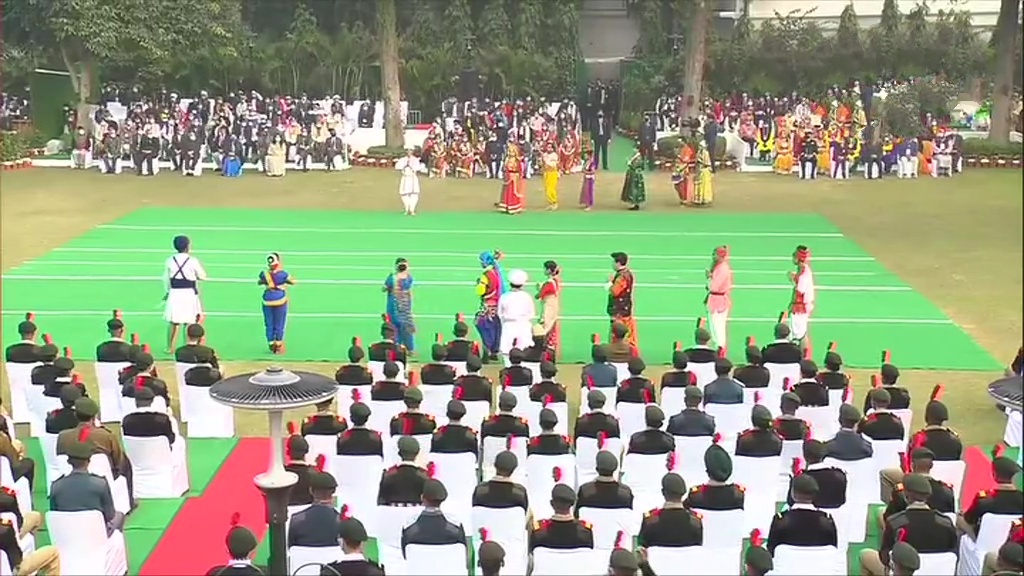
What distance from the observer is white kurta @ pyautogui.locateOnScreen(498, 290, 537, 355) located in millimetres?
12039

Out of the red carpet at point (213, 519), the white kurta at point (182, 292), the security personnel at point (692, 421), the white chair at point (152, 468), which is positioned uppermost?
the white kurta at point (182, 292)

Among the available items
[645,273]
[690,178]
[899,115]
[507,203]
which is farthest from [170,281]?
[899,115]

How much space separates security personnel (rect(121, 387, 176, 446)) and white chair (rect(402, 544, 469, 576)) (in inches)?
118

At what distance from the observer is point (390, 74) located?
31.1 metres

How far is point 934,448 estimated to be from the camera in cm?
811

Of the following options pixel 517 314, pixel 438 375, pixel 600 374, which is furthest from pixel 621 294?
pixel 438 375

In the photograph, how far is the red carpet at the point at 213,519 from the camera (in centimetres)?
799

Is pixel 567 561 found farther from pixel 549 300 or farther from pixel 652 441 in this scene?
pixel 549 300

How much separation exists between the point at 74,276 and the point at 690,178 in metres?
12.3

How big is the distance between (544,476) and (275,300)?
5.81m

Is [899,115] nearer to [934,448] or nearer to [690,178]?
[690,178]

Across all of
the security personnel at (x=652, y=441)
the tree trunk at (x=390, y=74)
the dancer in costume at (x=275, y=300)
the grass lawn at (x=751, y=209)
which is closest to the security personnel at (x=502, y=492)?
the security personnel at (x=652, y=441)

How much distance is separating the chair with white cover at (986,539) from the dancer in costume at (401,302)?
6.92 m

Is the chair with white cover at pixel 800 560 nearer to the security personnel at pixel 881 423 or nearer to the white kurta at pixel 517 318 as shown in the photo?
the security personnel at pixel 881 423
